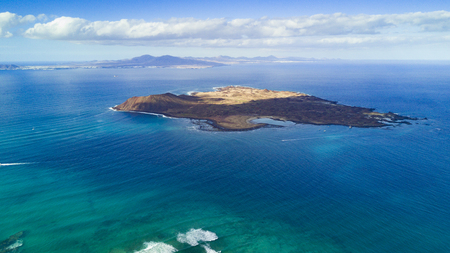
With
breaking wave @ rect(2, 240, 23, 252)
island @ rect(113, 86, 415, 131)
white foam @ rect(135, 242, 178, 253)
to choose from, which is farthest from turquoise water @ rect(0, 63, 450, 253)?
island @ rect(113, 86, 415, 131)

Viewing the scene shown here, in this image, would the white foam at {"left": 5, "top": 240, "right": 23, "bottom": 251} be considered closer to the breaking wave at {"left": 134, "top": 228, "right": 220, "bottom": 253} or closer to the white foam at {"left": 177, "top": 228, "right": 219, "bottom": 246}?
the breaking wave at {"left": 134, "top": 228, "right": 220, "bottom": 253}

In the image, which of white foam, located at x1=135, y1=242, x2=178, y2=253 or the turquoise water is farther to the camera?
the turquoise water

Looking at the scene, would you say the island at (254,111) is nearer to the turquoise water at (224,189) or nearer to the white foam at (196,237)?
the turquoise water at (224,189)

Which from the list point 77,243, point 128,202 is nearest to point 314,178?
point 128,202

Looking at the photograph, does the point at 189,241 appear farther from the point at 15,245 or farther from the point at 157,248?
the point at 15,245

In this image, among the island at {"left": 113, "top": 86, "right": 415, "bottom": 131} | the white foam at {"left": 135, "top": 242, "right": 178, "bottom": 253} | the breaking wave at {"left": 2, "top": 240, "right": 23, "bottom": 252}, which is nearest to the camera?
the white foam at {"left": 135, "top": 242, "right": 178, "bottom": 253}

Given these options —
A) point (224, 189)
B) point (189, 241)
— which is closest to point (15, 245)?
point (189, 241)
